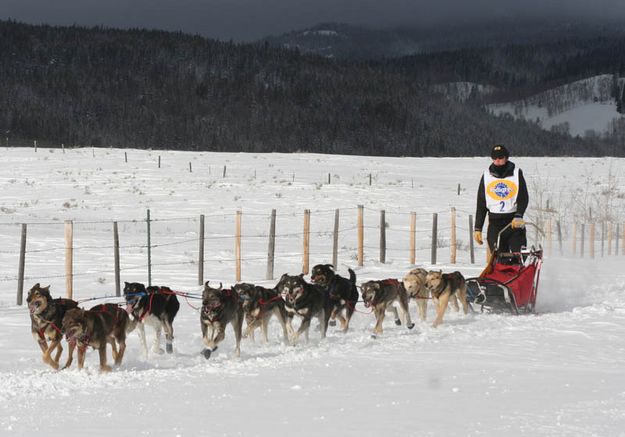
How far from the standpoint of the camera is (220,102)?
167 metres

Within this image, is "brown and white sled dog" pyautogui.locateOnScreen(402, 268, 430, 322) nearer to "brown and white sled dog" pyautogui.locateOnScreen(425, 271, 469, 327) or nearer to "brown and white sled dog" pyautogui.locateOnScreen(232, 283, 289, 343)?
"brown and white sled dog" pyautogui.locateOnScreen(425, 271, 469, 327)

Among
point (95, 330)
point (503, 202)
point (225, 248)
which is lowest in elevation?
point (225, 248)

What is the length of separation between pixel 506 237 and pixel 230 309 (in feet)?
15.1

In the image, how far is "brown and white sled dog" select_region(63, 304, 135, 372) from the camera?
698cm

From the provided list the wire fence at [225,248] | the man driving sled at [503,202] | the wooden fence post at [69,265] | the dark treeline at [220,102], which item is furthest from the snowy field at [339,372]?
the dark treeline at [220,102]

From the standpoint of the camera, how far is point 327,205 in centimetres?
3500

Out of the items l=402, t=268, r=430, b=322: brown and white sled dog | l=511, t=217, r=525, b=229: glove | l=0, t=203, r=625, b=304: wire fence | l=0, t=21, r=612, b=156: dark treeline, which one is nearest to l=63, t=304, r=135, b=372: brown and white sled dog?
l=402, t=268, r=430, b=322: brown and white sled dog

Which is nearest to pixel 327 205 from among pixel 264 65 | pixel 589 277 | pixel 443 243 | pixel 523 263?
pixel 443 243

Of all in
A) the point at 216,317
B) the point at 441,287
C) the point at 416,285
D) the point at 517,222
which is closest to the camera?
the point at 216,317

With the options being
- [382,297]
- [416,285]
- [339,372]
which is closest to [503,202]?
[416,285]

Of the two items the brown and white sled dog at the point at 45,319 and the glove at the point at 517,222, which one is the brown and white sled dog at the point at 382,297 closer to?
the glove at the point at 517,222

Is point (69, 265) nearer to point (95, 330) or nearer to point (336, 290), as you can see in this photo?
point (336, 290)

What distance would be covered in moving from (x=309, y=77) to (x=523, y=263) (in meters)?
172

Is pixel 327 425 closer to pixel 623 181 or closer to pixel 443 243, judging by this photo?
pixel 443 243
